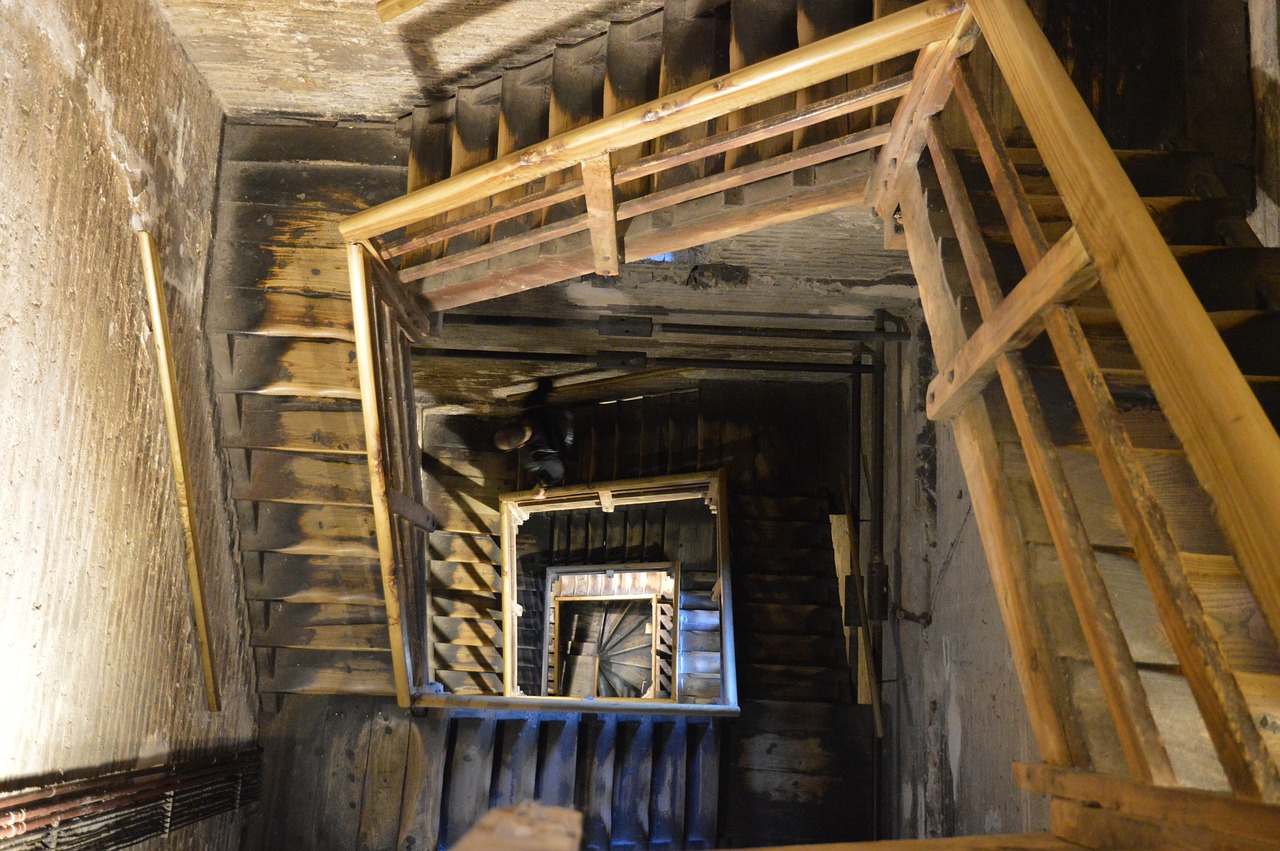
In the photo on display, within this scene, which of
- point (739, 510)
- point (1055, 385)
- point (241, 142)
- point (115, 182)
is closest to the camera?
point (1055, 385)

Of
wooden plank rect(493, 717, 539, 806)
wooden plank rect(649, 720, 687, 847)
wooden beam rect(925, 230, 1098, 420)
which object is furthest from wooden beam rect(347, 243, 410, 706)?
wooden beam rect(925, 230, 1098, 420)

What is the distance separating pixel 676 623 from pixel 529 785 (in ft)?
7.68

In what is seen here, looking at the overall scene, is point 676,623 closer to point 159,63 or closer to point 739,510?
point 739,510

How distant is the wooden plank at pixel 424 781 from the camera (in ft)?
15.6

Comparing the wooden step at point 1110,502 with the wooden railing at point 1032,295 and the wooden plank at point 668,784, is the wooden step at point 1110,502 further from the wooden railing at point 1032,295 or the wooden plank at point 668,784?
the wooden plank at point 668,784

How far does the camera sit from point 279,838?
475cm

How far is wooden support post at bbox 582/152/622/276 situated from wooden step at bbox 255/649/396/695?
2415 mm

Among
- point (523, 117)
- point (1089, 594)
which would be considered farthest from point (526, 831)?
point (523, 117)

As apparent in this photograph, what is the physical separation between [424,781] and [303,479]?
5.54ft

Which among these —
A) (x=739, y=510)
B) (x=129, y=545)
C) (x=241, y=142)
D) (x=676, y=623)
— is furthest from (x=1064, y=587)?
(x=676, y=623)

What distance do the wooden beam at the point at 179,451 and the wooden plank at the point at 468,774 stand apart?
4.10 feet

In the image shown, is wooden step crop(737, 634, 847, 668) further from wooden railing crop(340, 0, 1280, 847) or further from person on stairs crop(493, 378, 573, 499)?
wooden railing crop(340, 0, 1280, 847)

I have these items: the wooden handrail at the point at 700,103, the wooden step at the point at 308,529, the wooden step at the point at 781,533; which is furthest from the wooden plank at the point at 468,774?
the wooden handrail at the point at 700,103

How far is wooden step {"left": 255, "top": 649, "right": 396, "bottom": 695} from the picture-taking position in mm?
4738
